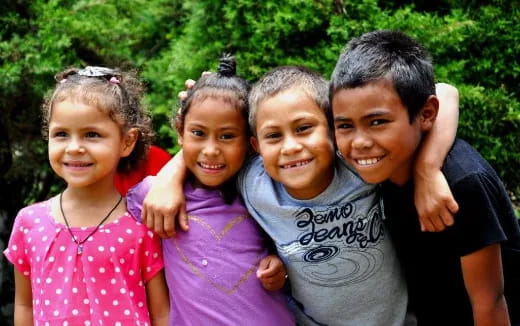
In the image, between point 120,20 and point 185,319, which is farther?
point 120,20

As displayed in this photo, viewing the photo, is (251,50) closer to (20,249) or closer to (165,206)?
(165,206)

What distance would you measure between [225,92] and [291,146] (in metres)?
0.37

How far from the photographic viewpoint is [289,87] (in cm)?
242

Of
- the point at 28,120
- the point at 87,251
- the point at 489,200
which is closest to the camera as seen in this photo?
the point at 489,200

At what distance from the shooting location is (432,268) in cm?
Answer: 243

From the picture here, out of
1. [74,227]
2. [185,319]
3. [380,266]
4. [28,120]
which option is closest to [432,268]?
[380,266]

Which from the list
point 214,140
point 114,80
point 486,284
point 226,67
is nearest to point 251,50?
point 226,67

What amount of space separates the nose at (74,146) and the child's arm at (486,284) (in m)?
1.42

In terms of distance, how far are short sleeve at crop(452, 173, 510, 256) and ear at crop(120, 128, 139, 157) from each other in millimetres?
1264

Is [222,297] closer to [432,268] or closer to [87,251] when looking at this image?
Result: [87,251]

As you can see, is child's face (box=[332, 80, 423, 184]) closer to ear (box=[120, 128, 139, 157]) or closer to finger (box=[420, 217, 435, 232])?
finger (box=[420, 217, 435, 232])

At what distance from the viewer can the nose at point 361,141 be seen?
2164 mm

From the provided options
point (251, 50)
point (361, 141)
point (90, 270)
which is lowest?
point (90, 270)

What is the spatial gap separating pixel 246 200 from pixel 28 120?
76.6 inches
